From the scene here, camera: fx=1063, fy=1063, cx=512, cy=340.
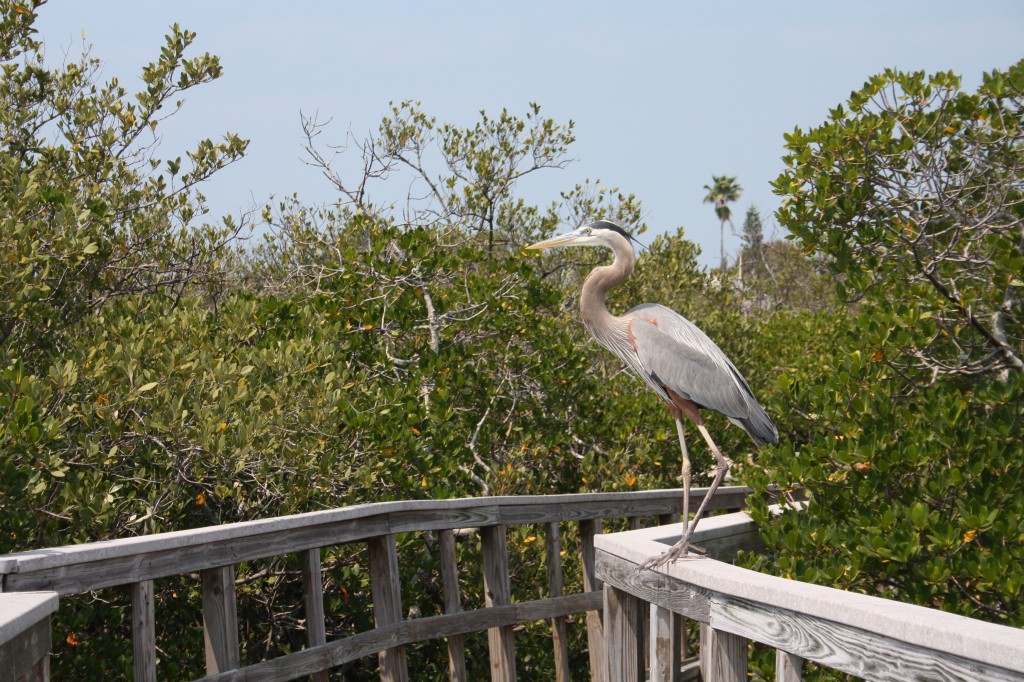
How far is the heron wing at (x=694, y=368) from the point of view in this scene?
5.45 metres

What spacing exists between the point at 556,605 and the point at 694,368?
6.26 feet

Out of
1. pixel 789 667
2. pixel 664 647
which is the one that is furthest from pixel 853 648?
pixel 664 647

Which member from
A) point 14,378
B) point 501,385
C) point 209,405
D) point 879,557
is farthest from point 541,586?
point 14,378

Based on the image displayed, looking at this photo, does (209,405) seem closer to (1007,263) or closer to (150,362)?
(150,362)

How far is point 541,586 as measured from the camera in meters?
8.11

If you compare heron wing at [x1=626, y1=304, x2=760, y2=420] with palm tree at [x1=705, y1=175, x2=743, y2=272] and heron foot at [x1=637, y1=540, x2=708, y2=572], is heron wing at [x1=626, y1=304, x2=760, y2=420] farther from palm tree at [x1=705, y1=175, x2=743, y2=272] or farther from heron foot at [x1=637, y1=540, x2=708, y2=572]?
palm tree at [x1=705, y1=175, x2=743, y2=272]

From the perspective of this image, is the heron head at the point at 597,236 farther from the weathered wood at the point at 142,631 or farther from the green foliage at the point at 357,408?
the weathered wood at the point at 142,631

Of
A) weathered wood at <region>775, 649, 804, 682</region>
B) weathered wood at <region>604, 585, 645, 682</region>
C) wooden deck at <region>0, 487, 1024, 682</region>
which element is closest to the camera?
wooden deck at <region>0, 487, 1024, 682</region>

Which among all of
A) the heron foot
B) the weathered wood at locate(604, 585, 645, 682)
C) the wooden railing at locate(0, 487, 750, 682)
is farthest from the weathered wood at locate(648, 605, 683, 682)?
the wooden railing at locate(0, 487, 750, 682)

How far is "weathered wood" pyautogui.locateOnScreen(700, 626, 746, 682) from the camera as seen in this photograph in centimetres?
317

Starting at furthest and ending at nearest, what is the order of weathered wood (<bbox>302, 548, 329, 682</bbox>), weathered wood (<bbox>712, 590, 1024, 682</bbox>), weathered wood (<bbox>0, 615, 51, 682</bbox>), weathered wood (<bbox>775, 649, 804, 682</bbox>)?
weathered wood (<bbox>302, 548, 329, 682</bbox>) → weathered wood (<bbox>775, 649, 804, 682</bbox>) → weathered wood (<bbox>0, 615, 51, 682</bbox>) → weathered wood (<bbox>712, 590, 1024, 682</bbox>)

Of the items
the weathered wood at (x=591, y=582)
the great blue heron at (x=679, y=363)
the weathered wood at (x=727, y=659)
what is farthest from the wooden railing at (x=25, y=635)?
the weathered wood at (x=591, y=582)

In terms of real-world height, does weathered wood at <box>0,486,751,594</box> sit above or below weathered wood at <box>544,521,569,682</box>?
above

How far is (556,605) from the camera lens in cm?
649
